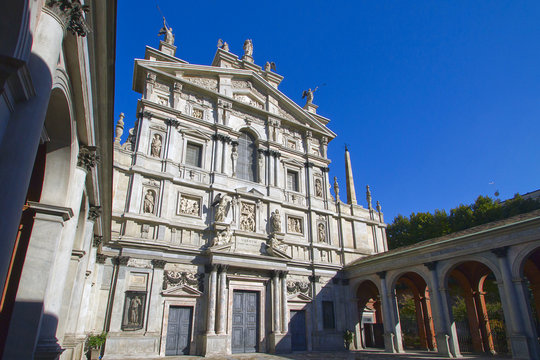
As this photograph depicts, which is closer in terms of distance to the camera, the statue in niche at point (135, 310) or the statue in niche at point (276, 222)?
the statue in niche at point (135, 310)

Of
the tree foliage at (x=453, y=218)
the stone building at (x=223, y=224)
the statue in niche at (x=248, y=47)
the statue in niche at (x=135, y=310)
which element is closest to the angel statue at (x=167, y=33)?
the stone building at (x=223, y=224)

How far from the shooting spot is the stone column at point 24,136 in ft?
11.3

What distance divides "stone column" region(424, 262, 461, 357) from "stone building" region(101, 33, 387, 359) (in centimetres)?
599

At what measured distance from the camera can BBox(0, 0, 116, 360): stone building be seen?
3.51 meters

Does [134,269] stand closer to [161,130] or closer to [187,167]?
[187,167]

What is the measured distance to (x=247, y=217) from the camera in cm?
1853

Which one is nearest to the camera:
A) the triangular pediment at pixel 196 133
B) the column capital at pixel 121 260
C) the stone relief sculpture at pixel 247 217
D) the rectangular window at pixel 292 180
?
the column capital at pixel 121 260

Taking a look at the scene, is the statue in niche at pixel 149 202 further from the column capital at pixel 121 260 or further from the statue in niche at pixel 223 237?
the statue in niche at pixel 223 237

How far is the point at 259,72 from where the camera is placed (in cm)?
2389

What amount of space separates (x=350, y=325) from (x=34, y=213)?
17719 mm

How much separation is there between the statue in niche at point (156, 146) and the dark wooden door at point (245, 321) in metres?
7.99

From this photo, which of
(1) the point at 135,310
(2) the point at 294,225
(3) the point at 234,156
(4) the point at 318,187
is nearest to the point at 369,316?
(2) the point at 294,225

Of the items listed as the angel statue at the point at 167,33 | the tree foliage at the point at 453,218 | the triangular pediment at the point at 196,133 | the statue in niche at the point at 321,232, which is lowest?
the statue in niche at the point at 321,232

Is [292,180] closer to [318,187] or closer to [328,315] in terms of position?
[318,187]
